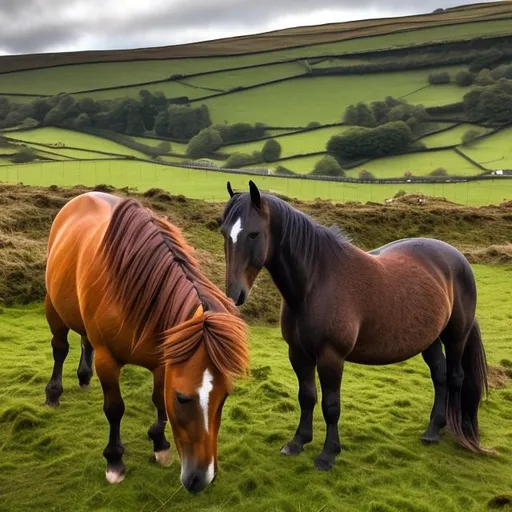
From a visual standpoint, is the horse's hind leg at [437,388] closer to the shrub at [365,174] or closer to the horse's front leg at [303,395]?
the horse's front leg at [303,395]

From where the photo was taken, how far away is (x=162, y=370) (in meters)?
3.73

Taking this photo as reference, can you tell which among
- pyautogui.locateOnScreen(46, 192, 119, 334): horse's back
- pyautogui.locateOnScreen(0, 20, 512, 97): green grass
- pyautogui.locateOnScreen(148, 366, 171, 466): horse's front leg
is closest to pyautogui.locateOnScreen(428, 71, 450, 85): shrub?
pyautogui.locateOnScreen(0, 20, 512, 97): green grass

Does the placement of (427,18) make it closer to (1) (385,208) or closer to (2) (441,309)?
(1) (385,208)

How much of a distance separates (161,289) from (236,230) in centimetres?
69

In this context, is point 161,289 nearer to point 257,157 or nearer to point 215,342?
point 215,342

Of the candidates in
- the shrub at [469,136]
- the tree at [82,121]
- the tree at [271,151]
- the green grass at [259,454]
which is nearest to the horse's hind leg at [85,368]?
the green grass at [259,454]

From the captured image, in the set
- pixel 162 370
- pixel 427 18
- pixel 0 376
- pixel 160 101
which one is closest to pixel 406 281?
pixel 162 370

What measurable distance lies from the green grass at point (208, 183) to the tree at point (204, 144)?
978cm

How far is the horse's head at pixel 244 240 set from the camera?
3693 mm

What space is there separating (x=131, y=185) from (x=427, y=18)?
7129cm

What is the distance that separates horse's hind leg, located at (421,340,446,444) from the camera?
5113 millimetres

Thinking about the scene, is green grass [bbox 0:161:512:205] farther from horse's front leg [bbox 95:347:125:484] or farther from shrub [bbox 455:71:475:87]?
shrub [bbox 455:71:475:87]

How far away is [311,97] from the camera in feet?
154

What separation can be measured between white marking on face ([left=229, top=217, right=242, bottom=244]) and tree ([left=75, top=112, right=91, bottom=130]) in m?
38.3
